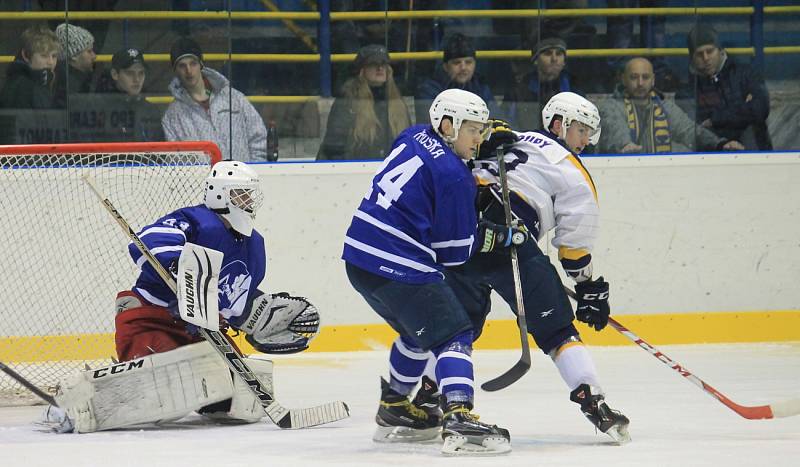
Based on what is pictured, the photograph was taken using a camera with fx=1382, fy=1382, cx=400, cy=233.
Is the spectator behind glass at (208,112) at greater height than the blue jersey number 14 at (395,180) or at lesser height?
greater

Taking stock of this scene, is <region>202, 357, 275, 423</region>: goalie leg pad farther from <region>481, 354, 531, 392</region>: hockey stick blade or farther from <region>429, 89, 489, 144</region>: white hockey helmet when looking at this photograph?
<region>429, 89, 489, 144</region>: white hockey helmet

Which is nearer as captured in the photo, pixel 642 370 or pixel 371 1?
pixel 642 370

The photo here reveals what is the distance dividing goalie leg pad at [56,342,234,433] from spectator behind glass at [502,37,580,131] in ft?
8.82

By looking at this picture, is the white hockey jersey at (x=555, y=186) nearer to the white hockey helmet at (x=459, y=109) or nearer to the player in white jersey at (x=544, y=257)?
the player in white jersey at (x=544, y=257)

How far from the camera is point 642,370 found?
570 centimetres

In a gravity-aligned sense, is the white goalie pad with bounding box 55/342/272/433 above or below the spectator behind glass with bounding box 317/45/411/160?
below

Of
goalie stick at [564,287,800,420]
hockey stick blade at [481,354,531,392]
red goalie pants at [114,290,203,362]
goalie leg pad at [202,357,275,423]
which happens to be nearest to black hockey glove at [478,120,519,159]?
goalie stick at [564,287,800,420]

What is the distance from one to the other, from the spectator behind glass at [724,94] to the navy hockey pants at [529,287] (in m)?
2.88

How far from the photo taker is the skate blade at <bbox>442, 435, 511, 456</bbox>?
→ 3736 millimetres

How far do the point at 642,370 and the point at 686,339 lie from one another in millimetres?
848

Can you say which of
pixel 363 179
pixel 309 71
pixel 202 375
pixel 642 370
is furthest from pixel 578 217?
pixel 309 71

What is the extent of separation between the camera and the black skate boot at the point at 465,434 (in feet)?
12.2

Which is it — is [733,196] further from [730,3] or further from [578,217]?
[578,217]

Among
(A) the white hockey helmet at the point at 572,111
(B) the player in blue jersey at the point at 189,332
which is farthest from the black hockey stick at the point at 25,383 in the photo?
(A) the white hockey helmet at the point at 572,111
